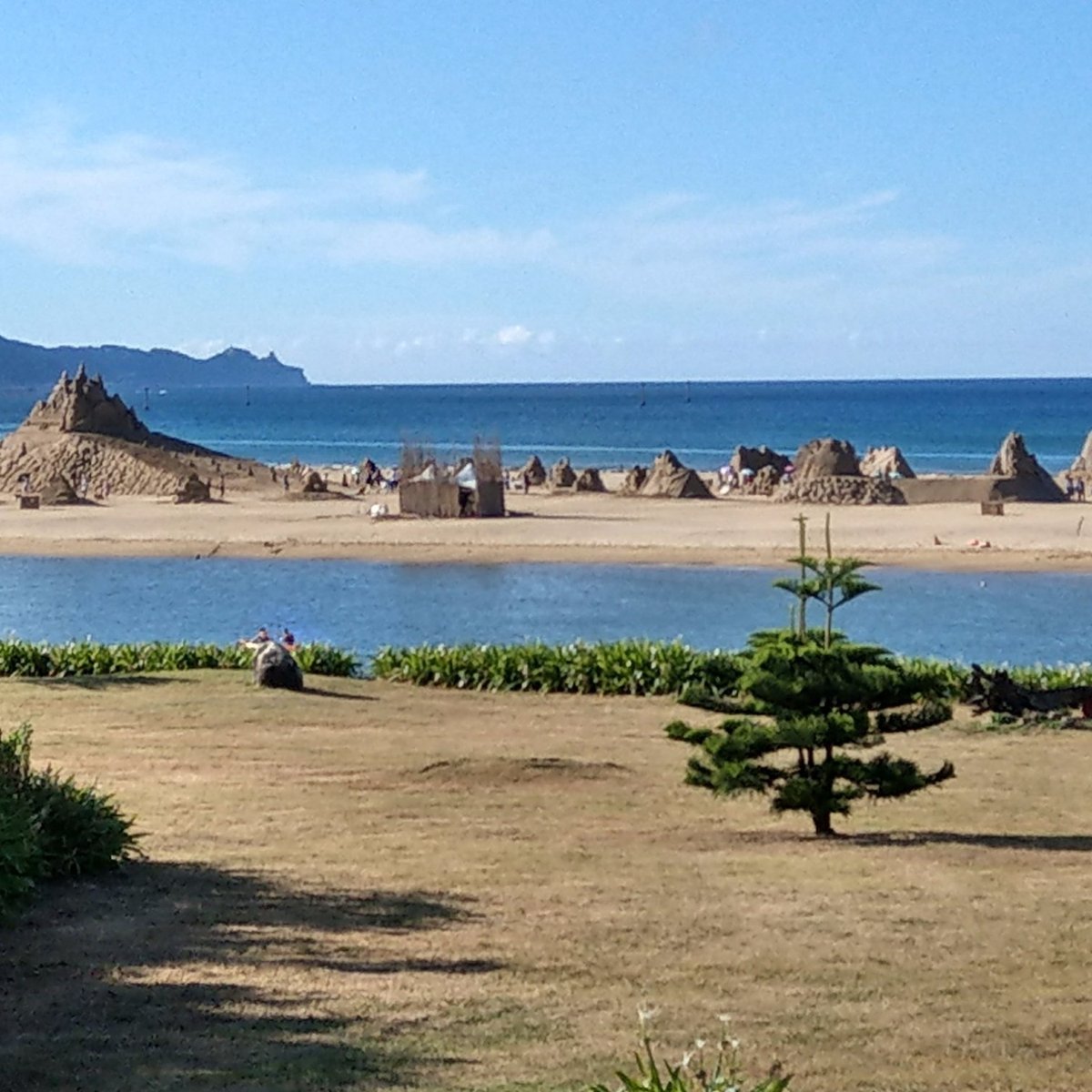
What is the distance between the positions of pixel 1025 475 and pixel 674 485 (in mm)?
11603

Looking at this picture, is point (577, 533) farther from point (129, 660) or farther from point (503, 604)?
point (129, 660)

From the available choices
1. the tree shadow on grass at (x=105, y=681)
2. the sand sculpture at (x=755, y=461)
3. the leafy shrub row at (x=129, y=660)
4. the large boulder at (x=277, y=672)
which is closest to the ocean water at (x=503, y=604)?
the leafy shrub row at (x=129, y=660)

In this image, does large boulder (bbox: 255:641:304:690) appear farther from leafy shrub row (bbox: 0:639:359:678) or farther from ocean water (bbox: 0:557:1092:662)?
ocean water (bbox: 0:557:1092:662)

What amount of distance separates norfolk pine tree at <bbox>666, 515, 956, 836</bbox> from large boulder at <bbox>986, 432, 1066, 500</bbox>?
4659 cm

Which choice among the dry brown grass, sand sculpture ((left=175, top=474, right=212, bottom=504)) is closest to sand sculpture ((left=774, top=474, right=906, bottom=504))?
sand sculpture ((left=175, top=474, right=212, bottom=504))

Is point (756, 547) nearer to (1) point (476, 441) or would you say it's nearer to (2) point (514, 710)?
(1) point (476, 441)

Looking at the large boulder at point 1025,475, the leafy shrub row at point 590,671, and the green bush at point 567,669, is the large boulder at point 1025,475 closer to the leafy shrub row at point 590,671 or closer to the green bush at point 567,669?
the leafy shrub row at point 590,671

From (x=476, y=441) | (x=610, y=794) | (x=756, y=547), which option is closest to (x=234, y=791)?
(x=610, y=794)

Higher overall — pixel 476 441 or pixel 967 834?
pixel 476 441

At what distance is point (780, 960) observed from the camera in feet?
31.7

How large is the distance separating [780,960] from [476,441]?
1986 inches

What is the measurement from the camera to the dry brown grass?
25.9 ft

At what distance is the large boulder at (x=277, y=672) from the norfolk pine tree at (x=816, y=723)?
834 centimetres

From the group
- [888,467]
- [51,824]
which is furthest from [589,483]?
[51,824]
